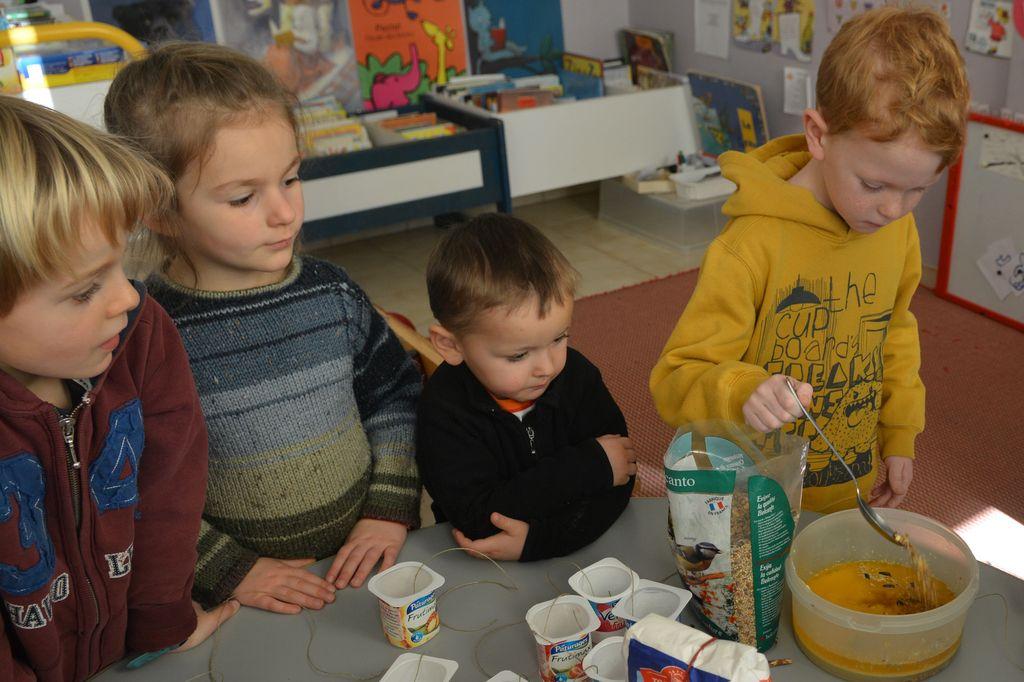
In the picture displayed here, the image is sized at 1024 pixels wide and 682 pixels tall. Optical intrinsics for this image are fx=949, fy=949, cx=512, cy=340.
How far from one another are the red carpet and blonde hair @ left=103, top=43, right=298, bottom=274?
1318mm

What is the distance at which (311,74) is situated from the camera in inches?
143

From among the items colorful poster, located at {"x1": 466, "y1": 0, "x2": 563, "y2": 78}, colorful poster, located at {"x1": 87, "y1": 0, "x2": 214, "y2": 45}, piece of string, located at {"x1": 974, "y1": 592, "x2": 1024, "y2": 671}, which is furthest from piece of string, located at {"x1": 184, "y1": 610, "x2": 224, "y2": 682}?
colorful poster, located at {"x1": 466, "y1": 0, "x2": 563, "y2": 78}

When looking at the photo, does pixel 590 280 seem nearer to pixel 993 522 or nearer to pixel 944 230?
pixel 944 230

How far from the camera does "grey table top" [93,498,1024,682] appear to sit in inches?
35.2

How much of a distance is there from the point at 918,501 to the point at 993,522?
0.50ft

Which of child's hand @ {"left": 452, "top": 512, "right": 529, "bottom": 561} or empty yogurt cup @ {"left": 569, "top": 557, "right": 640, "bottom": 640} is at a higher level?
empty yogurt cup @ {"left": 569, "top": 557, "right": 640, "bottom": 640}

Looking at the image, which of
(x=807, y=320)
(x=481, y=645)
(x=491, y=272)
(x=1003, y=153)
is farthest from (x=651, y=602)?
(x=1003, y=153)

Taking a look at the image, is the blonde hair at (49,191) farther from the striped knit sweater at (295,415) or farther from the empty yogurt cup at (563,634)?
the empty yogurt cup at (563,634)

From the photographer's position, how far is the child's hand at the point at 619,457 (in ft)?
3.69

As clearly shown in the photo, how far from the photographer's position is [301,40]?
11.7 ft

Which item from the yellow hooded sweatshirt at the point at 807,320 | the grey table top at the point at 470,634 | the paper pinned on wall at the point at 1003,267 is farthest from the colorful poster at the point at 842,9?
the grey table top at the point at 470,634

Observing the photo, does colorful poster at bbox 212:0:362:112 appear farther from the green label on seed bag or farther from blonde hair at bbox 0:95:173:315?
the green label on seed bag

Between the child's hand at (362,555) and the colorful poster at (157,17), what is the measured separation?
8.54 feet

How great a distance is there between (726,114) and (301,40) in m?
1.64
